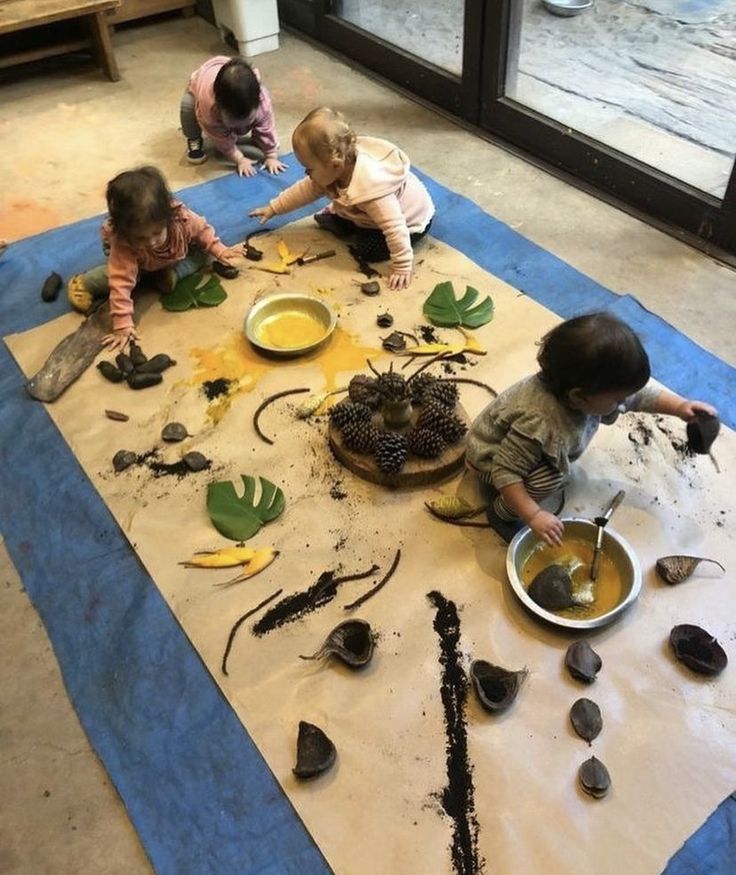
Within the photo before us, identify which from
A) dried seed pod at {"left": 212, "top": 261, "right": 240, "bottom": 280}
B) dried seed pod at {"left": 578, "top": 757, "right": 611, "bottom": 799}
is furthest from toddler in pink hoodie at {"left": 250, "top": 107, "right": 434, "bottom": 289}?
dried seed pod at {"left": 578, "top": 757, "right": 611, "bottom": 799}

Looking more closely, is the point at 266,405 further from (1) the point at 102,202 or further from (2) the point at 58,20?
(2) the point at 58,20

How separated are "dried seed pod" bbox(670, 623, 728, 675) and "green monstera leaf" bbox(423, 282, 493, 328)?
102 centimetres

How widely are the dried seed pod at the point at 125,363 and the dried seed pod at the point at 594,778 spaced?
1.47m

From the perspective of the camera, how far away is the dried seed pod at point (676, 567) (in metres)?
1.70

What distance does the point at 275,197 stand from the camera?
284 centimetres

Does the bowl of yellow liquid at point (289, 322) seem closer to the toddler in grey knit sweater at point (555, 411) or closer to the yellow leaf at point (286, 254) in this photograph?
the yellow leaf at point (286, 254)

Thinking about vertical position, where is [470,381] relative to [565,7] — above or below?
below

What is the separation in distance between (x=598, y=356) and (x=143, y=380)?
4.00 ft

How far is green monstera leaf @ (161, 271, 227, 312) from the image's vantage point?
94.1 inches

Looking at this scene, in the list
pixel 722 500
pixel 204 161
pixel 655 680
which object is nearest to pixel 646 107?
pixel 204 161

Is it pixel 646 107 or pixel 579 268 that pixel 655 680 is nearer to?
pixel 579 268

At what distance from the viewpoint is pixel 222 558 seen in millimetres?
1769

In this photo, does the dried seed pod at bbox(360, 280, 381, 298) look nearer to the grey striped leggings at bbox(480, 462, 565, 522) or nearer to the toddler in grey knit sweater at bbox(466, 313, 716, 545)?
the toddler in grey knit sweater at bbox(466, 313, 716, 545)

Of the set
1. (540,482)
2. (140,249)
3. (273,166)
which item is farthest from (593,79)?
(540,482)
